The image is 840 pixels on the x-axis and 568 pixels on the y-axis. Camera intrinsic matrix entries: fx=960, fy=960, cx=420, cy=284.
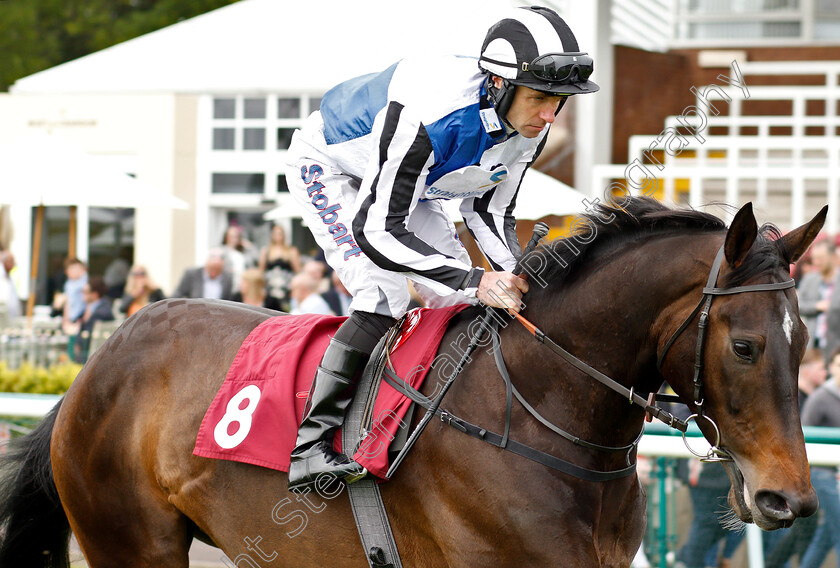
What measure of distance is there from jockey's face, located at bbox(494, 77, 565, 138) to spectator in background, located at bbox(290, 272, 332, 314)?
443cm

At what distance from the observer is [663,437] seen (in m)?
4.44

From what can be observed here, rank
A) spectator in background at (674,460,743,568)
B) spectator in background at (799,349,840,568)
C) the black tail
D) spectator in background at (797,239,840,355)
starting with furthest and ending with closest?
1. spectator in background at (797,239,840,355)
2. spectator in background at (674,460,743,568)
3. spectator in background at (799,349,840,568)
4. the black tail

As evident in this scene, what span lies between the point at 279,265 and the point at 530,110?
255 inches

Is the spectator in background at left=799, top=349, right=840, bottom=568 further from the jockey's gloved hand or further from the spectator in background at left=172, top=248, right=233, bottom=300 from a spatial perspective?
the spectator in background at left=172, top=248, right=233, bottom=300

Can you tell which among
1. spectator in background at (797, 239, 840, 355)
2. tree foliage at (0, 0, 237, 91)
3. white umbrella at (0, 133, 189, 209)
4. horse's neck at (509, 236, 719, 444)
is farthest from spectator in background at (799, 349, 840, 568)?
tree foliage at (0, 0, 237, 91)

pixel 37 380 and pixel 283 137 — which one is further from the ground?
pixel 283 137

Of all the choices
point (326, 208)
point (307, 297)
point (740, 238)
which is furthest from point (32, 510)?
point (307, 297)

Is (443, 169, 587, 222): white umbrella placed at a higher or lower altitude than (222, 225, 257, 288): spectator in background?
higher

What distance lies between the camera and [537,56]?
2701 millimetres

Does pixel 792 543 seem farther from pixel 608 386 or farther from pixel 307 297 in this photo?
pixel 307 297

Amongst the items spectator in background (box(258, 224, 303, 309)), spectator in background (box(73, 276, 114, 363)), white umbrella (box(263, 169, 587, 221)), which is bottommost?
spectator in background (box(73, 276, 114, 363))

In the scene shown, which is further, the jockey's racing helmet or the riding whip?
the riding whip

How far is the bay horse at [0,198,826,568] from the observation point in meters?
2.38

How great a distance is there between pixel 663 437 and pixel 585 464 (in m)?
1.96
